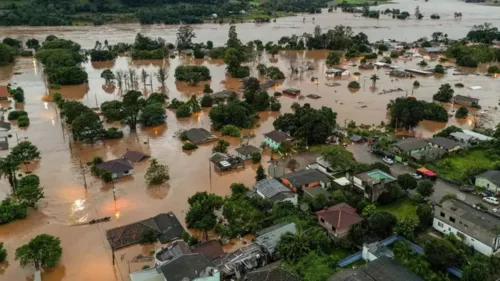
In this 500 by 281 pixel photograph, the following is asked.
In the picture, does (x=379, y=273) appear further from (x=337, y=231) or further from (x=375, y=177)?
(x=375, y=177)

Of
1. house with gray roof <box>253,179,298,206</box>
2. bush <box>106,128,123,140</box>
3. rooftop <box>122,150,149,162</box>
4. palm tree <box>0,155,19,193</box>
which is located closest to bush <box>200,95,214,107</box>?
bush <box>106,128,123,140</box>

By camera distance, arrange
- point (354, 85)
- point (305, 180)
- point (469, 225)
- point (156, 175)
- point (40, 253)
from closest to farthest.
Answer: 1. point (40, 253)
2. point (469, 225)
3. point (305, 180)
4. point (156, 175)
5. point (354, 85)

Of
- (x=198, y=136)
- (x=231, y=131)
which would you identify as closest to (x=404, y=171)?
(x=231, y=131)

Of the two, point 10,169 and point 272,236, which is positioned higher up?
point 10,169

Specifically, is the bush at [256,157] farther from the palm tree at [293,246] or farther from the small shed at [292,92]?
the small shed at [292,92]

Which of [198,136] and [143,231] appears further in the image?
[198,136]

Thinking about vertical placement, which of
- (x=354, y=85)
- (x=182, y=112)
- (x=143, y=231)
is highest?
(x=354, y=85)

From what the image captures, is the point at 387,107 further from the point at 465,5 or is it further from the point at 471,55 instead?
the point at 465,5
